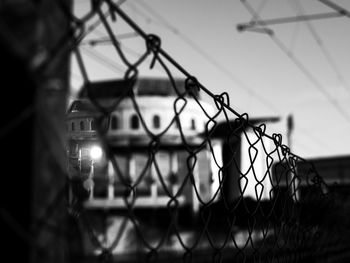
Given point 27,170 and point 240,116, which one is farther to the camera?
point 240,116

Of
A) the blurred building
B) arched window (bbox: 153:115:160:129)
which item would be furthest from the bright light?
arched window (bbox: 153:115:160:129)

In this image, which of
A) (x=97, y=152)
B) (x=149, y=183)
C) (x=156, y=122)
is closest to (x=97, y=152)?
(x=97, y=152)

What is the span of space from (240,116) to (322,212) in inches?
62.8

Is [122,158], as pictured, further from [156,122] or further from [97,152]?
[156,122]

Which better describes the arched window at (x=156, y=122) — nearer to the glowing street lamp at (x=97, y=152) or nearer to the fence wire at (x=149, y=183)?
the fence wire at (x=149, y=183)

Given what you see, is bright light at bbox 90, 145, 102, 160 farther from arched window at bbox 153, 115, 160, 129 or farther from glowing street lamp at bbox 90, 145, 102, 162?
arched window at bbox 153, 115, 160, 129

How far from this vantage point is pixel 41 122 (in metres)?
0.64

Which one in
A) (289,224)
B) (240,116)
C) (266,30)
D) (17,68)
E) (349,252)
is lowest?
(349,252)

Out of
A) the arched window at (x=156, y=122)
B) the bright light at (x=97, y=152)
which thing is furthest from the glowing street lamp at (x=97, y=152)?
the arched window at (x=156, y=122)

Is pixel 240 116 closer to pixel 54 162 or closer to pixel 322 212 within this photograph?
pixel 54 162

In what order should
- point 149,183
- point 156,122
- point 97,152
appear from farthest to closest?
point 156,122 → point 149,183 → point 97,152

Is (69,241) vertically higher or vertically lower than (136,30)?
lower

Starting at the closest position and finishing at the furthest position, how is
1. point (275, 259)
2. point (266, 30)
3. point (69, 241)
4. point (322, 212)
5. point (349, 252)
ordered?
Answer: 1. point (69, 241)
2. point (275, 259)
3. point (322, 212)
4. point (349, 252)
5. point (266, 30)

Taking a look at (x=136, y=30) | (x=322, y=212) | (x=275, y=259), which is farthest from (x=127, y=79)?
(x=322, y=212)
